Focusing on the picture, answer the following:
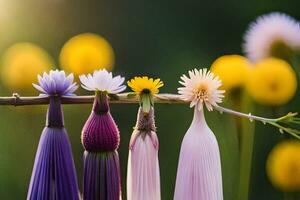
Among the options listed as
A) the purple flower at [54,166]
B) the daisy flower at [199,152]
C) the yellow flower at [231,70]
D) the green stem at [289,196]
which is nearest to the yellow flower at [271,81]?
the yellow flower at [231,70]

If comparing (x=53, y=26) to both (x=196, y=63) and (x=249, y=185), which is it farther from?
(x=249, y=185)

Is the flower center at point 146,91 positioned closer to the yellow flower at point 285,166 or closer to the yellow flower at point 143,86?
the yellow flower at point 143,86

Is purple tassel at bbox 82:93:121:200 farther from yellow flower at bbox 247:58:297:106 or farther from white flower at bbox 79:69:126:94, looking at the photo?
yellow flower at bbox 247:58:297:106

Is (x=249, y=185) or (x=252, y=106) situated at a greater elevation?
(x=252, y=106)

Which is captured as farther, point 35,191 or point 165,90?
point 165,90

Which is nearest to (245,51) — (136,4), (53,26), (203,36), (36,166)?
(203,36)

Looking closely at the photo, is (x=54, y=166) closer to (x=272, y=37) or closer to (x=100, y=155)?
(x=100, y=155)

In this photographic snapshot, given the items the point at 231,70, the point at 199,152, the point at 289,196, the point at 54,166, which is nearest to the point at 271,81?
the point at 231,70
